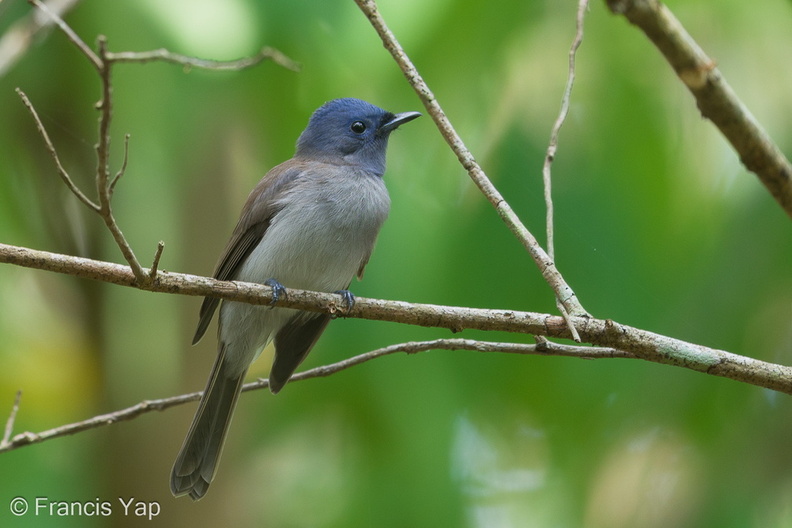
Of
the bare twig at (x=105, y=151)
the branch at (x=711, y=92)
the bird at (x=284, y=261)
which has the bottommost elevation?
the branch at (x=711, y=92)

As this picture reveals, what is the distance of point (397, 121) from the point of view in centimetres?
432

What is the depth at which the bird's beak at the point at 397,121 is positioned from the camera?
14.0 ft

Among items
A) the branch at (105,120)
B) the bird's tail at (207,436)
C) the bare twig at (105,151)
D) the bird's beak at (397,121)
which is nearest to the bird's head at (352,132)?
the bird's beak at (397,121)

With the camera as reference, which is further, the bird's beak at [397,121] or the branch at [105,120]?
the bird's beak at [397,121]

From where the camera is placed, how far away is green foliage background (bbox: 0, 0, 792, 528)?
13.3 ft

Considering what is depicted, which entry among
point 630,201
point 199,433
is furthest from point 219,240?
point 630,201

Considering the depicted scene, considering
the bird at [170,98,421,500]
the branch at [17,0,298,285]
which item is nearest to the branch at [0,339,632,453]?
the bird at [170,98,421,500]

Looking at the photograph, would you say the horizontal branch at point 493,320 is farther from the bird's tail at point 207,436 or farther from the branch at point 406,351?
the bird's tail at point 207,436

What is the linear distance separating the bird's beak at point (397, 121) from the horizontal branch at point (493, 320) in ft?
5.77

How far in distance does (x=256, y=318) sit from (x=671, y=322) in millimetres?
2005

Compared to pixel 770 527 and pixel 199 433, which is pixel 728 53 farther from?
pixel 199 433

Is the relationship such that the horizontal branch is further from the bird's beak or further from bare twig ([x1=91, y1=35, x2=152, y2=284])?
the bird's beak

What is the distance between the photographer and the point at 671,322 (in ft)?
13.4

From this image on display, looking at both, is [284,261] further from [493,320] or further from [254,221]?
[493,320]
